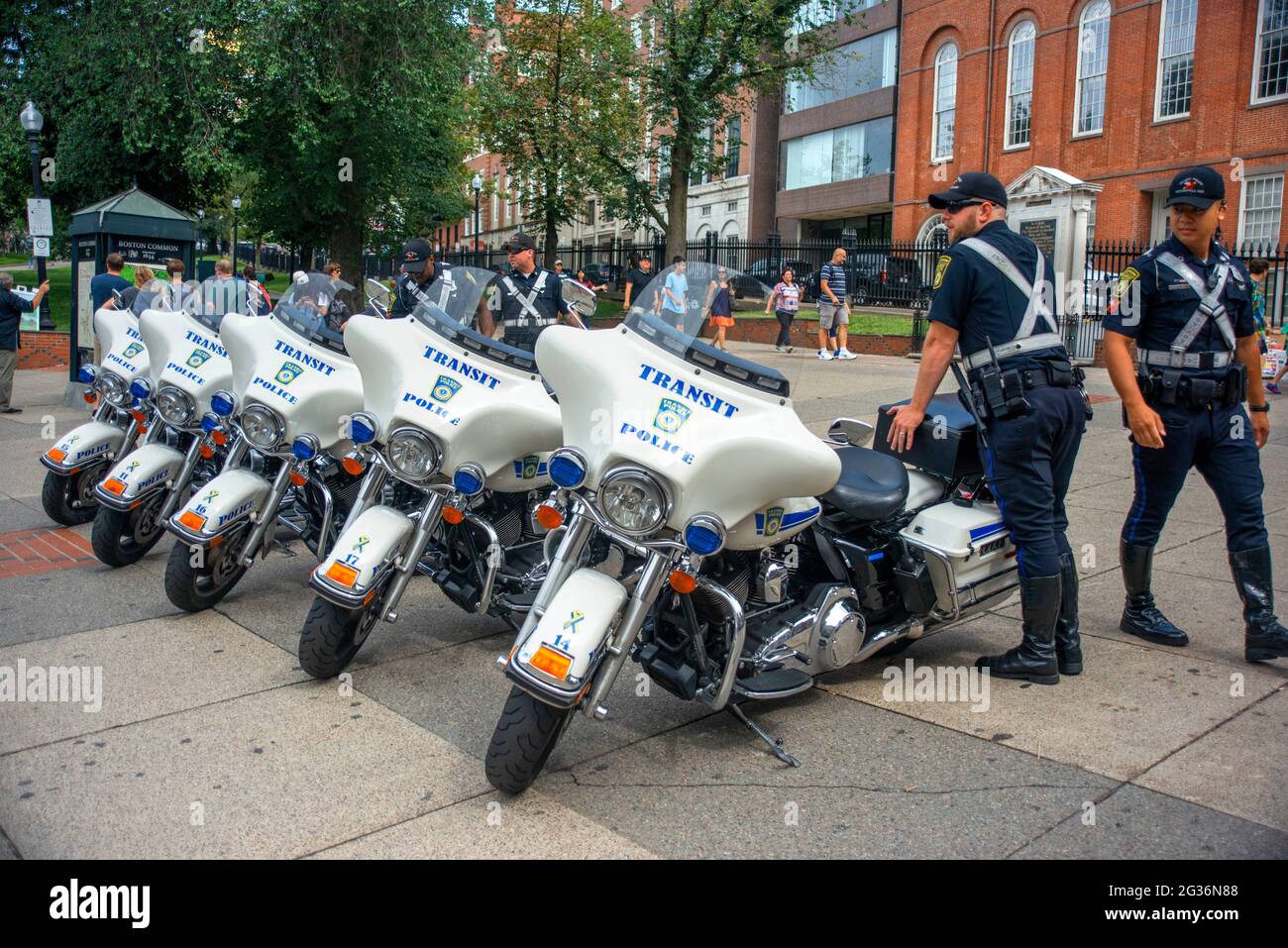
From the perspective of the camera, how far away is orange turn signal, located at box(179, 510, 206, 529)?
505 centimetres

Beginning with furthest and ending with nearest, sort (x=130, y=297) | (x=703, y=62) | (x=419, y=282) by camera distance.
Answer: (x=703, y=62)
(x=130, y=297)
(x=419, y=282)

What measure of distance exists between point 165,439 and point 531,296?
2.74 metres

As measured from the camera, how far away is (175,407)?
598 cm

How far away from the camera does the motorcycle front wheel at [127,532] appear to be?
20.1ft

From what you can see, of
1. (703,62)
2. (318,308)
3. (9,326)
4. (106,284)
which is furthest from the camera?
(703,62)

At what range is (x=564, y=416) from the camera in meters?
3.64

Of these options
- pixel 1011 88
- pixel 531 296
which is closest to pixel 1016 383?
pixel 531 296

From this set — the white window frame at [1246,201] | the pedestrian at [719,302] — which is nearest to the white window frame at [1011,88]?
the white window frame at [1246,201]

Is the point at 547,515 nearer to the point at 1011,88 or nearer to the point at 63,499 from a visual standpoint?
the point at 63,499

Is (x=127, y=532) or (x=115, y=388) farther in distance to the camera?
(x=115, y=388)

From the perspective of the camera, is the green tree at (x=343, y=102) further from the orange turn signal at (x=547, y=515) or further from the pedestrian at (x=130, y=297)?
the orange turn signal at (x=547, y=515)

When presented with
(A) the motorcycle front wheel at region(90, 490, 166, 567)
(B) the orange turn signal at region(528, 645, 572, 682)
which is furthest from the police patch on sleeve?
(A) the motorcycle front wheel at region(90, 490, 166, 567)

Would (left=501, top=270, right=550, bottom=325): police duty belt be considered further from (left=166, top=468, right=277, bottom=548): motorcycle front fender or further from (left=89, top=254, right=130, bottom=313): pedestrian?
(left=89, top=254, right=130, bottom=313): pedestrian
